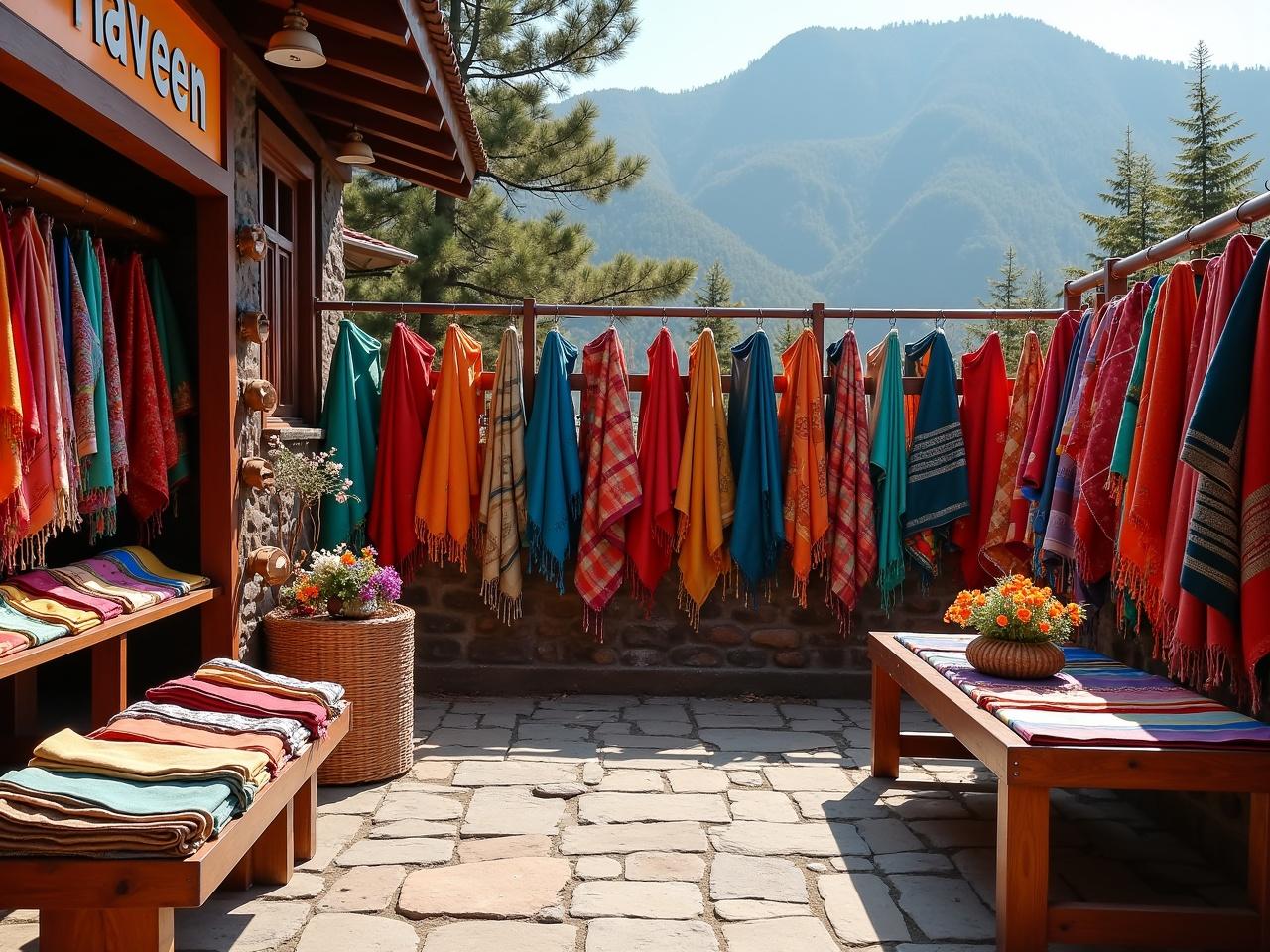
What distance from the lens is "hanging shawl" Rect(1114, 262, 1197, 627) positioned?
3148 mm

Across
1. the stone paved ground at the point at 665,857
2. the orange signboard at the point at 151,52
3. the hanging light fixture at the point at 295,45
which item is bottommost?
the stone paved ground at the point at 665,857

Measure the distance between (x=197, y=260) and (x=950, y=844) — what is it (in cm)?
327

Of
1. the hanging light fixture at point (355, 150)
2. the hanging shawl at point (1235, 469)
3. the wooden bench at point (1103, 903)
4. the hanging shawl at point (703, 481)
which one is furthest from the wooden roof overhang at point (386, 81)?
the wooden bench at point (1103, 903)

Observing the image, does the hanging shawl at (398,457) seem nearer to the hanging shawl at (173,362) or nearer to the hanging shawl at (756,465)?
the hanging shawl at (173,362)

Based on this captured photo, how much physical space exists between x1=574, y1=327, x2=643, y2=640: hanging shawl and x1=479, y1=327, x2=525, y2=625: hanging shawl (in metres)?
0.31

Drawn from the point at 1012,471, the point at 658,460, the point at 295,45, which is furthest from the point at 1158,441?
the point at 295,45

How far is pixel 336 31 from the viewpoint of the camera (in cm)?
419

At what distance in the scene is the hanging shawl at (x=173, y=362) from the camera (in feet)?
13.3

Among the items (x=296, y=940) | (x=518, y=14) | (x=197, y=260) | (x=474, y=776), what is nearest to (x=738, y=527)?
(x=474, y=776)

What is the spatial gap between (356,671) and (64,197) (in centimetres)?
181

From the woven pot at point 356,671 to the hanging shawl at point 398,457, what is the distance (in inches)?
52.0

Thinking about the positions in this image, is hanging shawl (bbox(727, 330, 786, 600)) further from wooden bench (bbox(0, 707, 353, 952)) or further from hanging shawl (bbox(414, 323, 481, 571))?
wooden bench (bbox(0, 707, 353, 952))

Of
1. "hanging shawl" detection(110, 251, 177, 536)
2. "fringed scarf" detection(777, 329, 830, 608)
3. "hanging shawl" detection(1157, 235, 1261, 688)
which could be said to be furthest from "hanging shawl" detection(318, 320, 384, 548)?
"hanging shawl" detection(1157, 235, 1261, 688)

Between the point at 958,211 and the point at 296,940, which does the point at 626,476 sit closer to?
the point at 296,940
